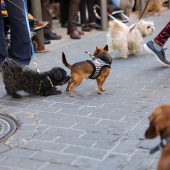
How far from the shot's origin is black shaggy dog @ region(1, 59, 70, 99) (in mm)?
4926

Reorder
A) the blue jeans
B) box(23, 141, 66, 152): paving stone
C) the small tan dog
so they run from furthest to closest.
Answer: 1. the small tan dog
2. the blue jeans
3. box(23, 141, 66, 152): paving stone

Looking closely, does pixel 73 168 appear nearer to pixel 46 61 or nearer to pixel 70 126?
pixel 70 126

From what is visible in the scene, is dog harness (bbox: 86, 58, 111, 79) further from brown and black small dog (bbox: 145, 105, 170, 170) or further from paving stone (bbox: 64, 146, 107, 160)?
brown and black small dog (bbox: 145, 105, 170, 170)

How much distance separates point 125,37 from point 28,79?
294cm

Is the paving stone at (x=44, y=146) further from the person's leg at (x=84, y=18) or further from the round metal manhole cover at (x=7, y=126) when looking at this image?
the person's leg at (x=84, y=18)

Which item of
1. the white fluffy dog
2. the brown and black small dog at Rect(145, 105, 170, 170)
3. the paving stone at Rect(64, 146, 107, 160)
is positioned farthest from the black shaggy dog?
the brown and black small dog at Rect(145, 105, 170, 170)

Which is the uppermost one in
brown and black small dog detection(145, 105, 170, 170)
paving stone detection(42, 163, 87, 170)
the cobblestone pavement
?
brown and black small dog detection(145, 105, 170, 170)

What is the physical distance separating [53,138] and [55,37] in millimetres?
5779

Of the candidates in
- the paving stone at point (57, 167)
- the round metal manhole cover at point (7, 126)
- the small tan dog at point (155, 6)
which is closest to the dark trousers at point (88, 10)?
the small tan dog at point (155, 6)

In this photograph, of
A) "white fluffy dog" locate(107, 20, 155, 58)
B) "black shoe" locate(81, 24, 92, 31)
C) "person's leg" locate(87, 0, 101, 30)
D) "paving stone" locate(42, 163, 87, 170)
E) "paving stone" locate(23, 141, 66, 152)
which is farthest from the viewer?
"person's leg" locate(87, 0, 101, 30)

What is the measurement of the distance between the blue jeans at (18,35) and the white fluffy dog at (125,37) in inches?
67.4

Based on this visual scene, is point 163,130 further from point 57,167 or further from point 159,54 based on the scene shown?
point 159,54

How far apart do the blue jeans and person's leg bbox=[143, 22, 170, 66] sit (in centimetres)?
194

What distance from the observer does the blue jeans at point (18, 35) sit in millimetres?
6090
